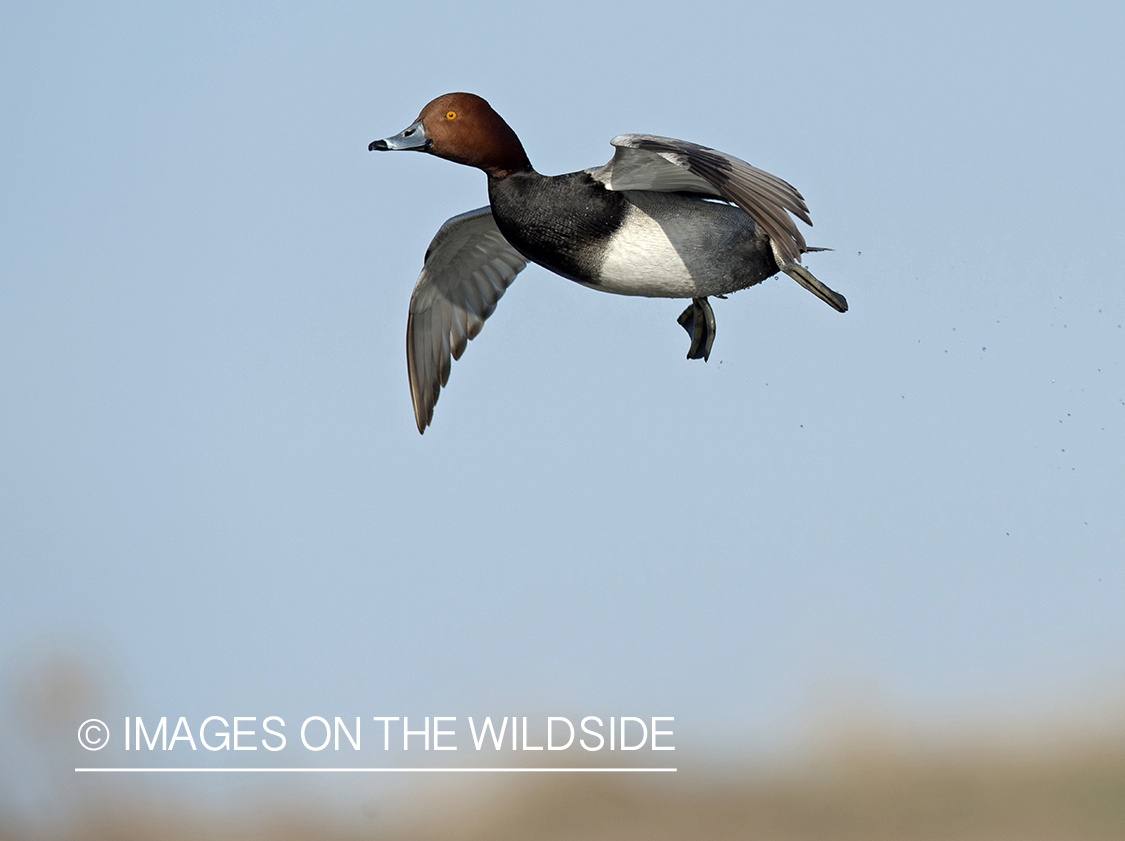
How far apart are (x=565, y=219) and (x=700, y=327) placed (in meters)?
2.36

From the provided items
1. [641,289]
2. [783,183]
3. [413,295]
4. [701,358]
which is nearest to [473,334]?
[413,295]

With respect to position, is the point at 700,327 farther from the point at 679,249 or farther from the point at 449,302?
the point at 449,302

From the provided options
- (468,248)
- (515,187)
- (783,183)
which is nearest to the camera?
(783,183)

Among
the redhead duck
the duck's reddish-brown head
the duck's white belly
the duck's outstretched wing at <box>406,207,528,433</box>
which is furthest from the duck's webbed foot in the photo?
the duck's reddish-brown head

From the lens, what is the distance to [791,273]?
888 cm

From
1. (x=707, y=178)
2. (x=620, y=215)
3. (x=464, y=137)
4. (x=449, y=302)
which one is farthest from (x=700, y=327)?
(x=707, y=178)

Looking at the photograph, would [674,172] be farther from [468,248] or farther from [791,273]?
[468,248]

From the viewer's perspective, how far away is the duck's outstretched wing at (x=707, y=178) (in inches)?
287

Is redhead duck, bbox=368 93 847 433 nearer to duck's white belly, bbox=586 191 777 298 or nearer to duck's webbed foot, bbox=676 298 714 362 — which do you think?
duck's white belly, bbox=586 191 777 298

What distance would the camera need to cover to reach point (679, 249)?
27.8 ft

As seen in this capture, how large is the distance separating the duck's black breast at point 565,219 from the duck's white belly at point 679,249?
0.08m

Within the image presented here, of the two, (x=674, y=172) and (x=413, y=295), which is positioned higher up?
(x=413, y=295)

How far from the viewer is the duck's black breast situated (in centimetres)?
832

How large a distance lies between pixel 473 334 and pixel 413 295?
24.9 inches
